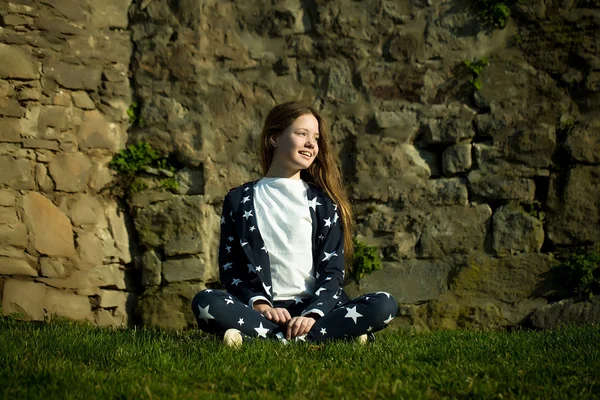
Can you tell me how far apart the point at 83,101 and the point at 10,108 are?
1.68 ft

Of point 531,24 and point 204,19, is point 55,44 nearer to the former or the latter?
point 204,19

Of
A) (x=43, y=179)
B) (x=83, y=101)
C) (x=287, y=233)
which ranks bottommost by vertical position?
(x=287, y=233)

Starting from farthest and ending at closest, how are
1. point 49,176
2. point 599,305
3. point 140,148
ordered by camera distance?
1. point 140,148
2. point 49,176
3. point 599,305

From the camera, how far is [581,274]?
192 inches

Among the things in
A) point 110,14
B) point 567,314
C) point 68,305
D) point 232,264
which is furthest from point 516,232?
point 110,14

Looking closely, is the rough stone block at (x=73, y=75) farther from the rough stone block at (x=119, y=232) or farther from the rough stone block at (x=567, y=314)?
the rough stone block at (x=567, y=314)

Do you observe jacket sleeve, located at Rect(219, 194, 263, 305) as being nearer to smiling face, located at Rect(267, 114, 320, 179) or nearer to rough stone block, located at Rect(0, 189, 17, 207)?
smiling face, located at Rect(267, 114, 320, 179)

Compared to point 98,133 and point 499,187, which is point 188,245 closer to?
point 98,133

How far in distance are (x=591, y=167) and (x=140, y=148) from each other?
3146 mm

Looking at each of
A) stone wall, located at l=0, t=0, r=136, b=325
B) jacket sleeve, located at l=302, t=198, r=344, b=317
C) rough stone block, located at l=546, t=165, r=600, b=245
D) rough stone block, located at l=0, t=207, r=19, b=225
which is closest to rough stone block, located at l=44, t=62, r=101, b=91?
stone wall, located at l=0, t=0, r=136, b=325

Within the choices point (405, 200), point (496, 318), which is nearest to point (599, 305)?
point (496, 318)

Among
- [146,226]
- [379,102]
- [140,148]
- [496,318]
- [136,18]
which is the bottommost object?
[496,318]

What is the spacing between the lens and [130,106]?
5.55 m

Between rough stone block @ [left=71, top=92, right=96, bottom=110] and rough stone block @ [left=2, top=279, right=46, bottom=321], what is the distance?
4.21 feet
